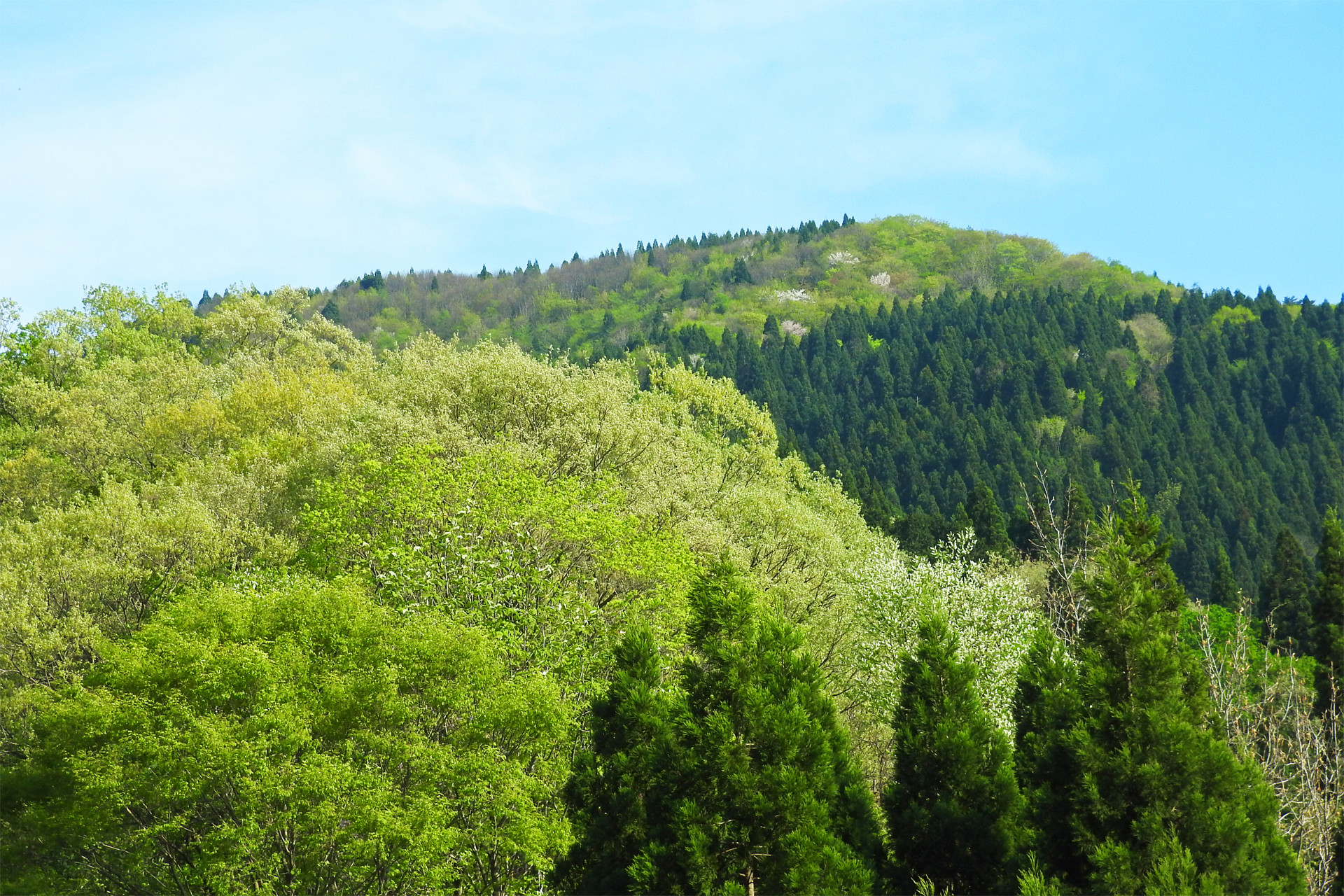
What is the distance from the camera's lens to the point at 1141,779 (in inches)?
688

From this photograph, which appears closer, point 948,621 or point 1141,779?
point 1141,779

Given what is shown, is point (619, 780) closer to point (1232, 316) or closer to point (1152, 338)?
point (1152, 338)

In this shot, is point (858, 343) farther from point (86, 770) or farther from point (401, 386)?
point (86, 770)

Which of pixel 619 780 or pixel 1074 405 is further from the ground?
pixel 1074 405

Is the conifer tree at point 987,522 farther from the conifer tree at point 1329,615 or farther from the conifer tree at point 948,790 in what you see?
the conifer tree at point 948,790

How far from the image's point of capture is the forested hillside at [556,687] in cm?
1923

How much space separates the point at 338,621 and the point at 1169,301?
175 m

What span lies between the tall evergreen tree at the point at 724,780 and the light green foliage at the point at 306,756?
2753mm

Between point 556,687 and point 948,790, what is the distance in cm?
1015

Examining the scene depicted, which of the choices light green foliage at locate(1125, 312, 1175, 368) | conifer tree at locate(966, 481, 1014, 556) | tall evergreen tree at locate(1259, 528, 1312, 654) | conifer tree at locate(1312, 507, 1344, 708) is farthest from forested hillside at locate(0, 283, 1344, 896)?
light green foliage at locate(1125, 312, 1175, 368)

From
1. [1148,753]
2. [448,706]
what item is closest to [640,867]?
[448,706]

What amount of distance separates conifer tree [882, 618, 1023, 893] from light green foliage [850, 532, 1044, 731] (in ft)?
40.0

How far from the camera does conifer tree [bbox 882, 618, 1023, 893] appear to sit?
20.4 m

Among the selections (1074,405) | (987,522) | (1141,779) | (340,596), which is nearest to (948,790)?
(1141,779)
